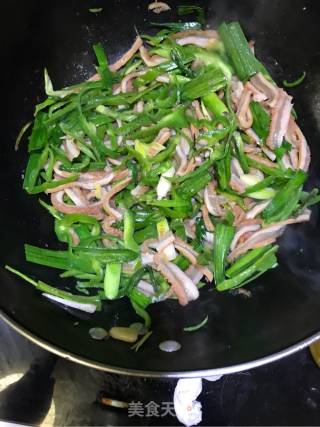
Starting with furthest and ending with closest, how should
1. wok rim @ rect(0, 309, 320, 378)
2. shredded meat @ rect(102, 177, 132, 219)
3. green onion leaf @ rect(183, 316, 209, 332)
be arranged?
shredded meat @ rect(102, 177, 132, 219), green onion leaf @ rect(183, 316, 209, 332), wok rim @ rect(0, 309, 320, 378)

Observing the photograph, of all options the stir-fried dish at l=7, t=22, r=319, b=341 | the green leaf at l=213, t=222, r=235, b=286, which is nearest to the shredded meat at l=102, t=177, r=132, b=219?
the stir-fried dish at l=7, t=22, r=319, b=341

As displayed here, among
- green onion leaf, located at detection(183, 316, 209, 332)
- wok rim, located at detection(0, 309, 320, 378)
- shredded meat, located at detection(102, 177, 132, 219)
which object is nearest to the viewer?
wok rim, located at detection(0, 309, 320, 378)

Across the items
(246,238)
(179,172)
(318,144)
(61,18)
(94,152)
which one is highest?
(61,18)

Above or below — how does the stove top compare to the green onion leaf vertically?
below

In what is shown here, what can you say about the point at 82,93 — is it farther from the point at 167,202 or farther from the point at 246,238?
the point at 246,238

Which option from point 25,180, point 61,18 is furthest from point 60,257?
point 61,18

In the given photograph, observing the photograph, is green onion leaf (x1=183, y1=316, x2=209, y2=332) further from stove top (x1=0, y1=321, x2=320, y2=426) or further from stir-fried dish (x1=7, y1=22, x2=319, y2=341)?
stove top (x1=0, y1=321, x2=320, y2=426)
